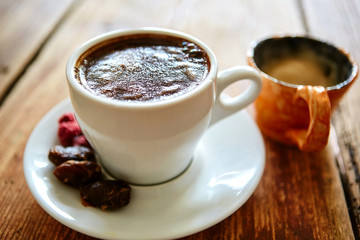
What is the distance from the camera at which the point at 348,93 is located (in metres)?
1.30

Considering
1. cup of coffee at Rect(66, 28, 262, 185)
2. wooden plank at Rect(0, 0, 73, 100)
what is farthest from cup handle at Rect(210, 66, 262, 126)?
wooden plank at Rect(0, 0, 73, 100)

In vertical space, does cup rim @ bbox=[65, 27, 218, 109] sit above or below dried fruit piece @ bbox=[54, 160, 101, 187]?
above

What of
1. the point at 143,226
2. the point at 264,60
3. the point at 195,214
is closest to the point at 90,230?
the point at 143,226

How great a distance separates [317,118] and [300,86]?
0.12 m

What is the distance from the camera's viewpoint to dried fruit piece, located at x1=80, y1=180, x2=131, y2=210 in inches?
31.4

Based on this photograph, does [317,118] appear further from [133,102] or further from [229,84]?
[133,102]

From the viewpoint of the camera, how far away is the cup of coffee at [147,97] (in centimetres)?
75

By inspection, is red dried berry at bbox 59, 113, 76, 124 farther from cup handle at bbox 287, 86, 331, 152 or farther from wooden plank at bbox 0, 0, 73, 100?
cup handle at bbox 287, 86, 331, 152

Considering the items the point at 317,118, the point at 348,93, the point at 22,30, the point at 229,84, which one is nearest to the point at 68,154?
the point at 229,84

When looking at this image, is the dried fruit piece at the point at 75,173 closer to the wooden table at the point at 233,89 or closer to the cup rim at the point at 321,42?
the wooden table at the point at 233,89

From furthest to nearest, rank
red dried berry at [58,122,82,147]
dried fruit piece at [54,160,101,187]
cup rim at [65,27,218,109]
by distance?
1. red dried berry at [58,122,82,147]
2. dried fruit piece at [54,160,101,187]
3. cup rim at [65,27,218,109]

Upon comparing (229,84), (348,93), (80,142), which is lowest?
(348,93)

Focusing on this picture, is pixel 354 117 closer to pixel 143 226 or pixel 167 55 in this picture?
pixel 167 55

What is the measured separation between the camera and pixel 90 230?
73cm
